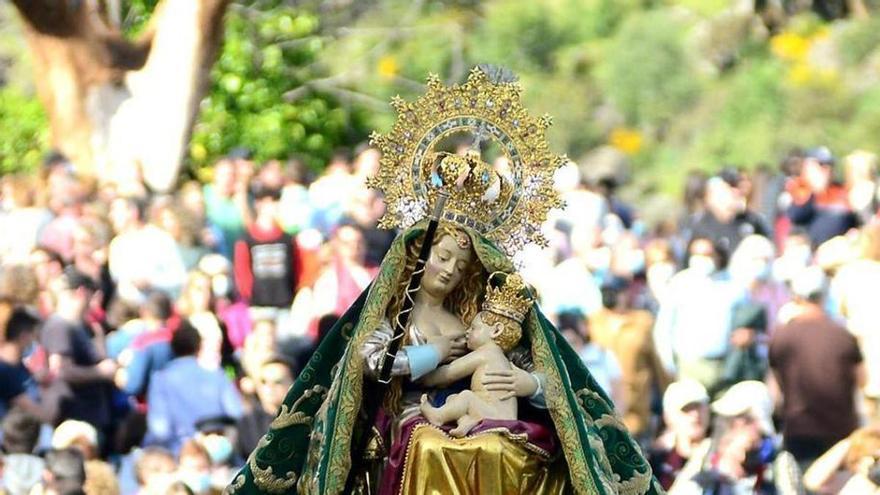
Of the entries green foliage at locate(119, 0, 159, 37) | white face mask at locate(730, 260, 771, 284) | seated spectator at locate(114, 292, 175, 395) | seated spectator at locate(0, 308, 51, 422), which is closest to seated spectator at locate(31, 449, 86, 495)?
seated spectator at locate(0, 308, 51, 422)

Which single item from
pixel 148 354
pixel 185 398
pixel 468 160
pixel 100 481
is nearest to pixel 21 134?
pixel 148 354

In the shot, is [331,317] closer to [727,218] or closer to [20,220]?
[20,220]

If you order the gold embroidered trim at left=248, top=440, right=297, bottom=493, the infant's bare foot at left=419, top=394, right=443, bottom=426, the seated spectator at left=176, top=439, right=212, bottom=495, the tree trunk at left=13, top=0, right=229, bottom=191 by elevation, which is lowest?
the tree trunk at left=13, top=0, right=229, bottom=191

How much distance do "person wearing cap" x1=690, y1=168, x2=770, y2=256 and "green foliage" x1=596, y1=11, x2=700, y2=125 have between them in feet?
41.2

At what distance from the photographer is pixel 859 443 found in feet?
46.8

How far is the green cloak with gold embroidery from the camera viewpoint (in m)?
9.87

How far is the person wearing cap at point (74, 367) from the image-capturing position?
50.0ft

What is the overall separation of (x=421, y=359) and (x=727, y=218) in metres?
8.44

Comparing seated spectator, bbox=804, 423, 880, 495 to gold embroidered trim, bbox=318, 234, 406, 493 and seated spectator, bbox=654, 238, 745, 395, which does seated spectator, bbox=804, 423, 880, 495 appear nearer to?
seated spectator, bbox=654, 238, 745, 395

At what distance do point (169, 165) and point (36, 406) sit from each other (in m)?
6.71

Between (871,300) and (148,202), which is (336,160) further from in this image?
(871,300)

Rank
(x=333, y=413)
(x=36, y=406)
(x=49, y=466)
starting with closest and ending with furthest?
(x=333, y=413) < (x=49, y=466) < (x=36, y=406)

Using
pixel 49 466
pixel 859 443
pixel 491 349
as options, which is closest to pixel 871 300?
pixel 859 443

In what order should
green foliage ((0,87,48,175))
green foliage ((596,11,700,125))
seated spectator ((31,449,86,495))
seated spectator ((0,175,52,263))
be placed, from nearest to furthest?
seated spectator ((31,449,86,495)), seated spectator ((0,175,52,263)), green foliage ((0,87,48,175)), green foliage ((596,11,700,125))
